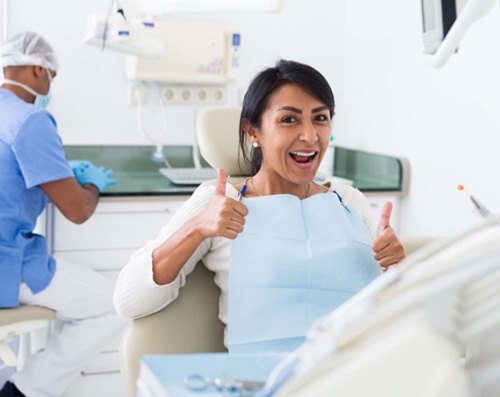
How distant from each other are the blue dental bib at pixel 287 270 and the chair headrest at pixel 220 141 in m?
0.24

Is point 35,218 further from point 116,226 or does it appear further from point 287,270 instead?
point 287,270

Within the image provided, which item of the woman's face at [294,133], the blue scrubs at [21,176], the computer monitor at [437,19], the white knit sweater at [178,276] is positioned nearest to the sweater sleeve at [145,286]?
the white knit sweater at [178,276]

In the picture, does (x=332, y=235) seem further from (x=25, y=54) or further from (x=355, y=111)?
(x=355, y=111)

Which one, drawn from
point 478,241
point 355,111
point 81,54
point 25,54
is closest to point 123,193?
point 25,54

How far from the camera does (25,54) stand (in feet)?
8.50

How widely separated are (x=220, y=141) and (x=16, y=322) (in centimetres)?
91

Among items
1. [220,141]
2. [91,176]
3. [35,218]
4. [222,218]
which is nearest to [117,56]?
[91,176]

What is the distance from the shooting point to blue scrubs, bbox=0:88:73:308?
237 centimetres

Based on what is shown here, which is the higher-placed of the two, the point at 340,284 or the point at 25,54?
the point at 25,54

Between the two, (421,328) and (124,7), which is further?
(124,7)

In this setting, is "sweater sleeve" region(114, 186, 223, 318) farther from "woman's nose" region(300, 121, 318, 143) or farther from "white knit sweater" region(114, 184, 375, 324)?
"woman's nose" region(300, 121, 318, 143)

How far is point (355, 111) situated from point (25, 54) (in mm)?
1396

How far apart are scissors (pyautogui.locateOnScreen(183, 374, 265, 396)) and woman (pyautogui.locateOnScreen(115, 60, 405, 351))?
0.63 m

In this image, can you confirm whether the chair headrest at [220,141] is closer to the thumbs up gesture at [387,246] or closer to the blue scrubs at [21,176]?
the thumbs up gesture at [387,246]
